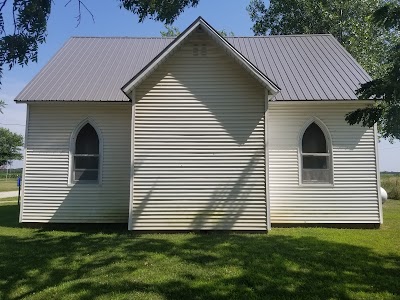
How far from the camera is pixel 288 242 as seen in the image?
9.41 m

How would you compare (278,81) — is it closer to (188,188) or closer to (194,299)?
(188,188)

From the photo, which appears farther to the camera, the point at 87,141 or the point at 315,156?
the point at 87,141

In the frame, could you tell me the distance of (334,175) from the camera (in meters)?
11.9

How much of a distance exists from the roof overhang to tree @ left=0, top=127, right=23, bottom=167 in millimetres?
67209

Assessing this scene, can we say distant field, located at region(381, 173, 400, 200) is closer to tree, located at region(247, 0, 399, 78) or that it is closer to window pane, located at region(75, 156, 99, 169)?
tree, located at region(247, 0, 399, 78)

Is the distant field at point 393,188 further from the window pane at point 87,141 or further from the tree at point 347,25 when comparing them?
the window pane at point 87,141

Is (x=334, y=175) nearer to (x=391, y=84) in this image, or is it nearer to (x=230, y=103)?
(x=230, y=103)

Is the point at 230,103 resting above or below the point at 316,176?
above

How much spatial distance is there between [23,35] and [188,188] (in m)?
6.72

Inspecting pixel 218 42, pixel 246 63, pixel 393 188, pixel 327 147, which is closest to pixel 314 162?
pixel 327 147

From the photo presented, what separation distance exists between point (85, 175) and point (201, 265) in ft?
21.5

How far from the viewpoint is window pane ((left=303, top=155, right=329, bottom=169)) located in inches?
480

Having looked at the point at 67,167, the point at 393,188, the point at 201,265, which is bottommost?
the point at 201,265

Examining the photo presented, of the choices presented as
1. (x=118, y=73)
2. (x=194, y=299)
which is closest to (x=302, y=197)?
(x=194, y=299)
